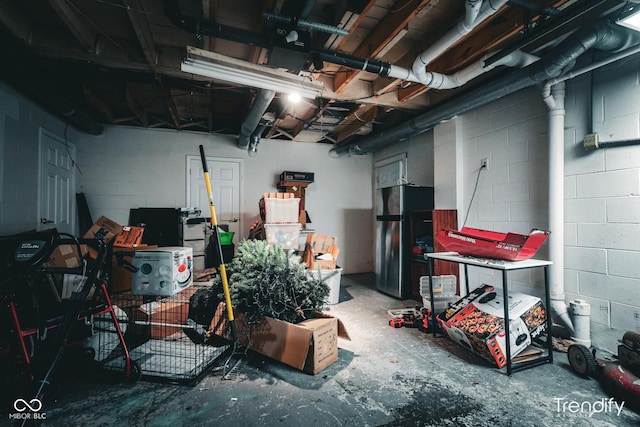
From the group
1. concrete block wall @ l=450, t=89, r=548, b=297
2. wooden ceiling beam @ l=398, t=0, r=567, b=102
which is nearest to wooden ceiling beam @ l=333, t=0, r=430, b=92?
wooden ceiling beam @ l=398, t=0, r=567, b=102

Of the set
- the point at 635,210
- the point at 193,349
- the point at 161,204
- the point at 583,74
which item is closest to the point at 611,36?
the point at 583,74

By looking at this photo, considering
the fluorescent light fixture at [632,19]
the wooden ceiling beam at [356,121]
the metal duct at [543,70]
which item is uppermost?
the wooden ceiling beam at [356,121]

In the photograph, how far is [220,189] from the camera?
5.43 metres

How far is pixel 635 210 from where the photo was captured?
240cm

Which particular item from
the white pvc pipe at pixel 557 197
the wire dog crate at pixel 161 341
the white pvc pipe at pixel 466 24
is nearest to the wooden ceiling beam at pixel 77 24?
the wire dog crate at pixel 161 341

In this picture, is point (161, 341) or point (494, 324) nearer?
point (494, 324)

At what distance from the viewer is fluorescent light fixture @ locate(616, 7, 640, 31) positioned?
180 cm

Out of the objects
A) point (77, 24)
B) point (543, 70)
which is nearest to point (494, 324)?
point (543, 70)

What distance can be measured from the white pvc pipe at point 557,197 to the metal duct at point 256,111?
286 centimetres

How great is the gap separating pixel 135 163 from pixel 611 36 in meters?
6.13

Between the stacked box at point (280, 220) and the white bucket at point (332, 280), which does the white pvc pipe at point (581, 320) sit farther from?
the stacked box at point (280, 220)

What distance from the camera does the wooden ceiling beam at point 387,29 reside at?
85.0 inches

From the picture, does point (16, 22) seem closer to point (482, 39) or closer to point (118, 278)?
point (118, 278)

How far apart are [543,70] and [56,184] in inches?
237
